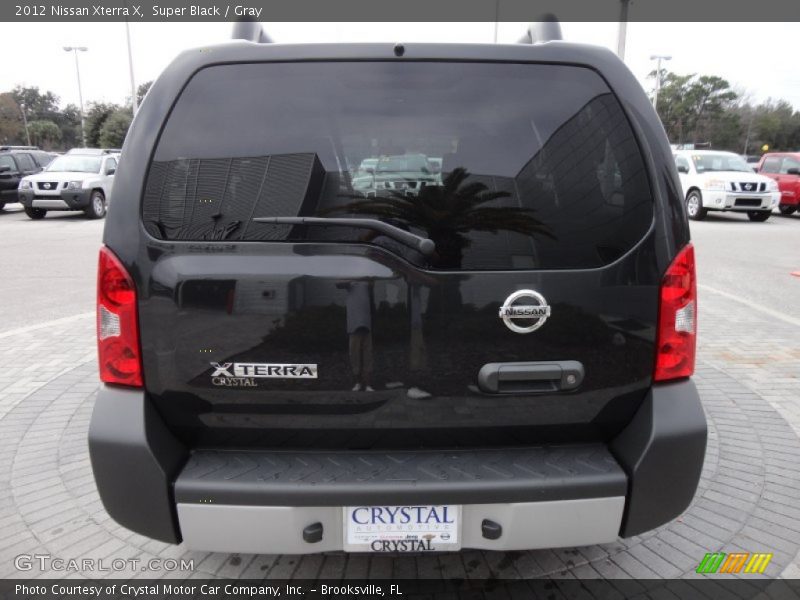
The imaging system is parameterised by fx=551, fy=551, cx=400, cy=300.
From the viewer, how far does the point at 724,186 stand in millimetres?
15562

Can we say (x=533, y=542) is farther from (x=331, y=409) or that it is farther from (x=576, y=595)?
(x=331, y=409)

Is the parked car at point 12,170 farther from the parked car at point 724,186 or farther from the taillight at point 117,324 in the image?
the parked car at point 724,186

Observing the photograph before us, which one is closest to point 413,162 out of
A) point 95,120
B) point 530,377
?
point 530,377

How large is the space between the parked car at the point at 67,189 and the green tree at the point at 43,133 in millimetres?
57874

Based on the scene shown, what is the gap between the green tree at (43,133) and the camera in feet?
212

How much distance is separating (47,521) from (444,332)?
236cm

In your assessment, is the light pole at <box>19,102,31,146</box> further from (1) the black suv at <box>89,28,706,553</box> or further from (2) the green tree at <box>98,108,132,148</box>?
(1) the black suv at <box>89,28,706,553</box>

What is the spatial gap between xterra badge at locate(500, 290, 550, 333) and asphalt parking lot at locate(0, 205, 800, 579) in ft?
4.04

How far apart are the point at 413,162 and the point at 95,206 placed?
1744cm

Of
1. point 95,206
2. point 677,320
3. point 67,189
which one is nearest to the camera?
point 677,320

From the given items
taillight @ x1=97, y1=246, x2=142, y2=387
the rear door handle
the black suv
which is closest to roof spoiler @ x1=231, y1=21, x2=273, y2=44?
the black suv

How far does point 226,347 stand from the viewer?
1.81 m

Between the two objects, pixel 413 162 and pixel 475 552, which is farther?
pixel 475 552

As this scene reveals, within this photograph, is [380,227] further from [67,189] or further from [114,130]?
[114,130]
